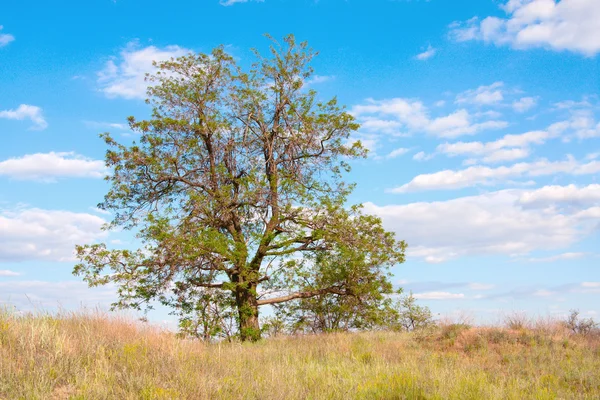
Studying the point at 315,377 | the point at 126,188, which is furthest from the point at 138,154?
the point at 315,377

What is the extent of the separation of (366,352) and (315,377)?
3.59 metres

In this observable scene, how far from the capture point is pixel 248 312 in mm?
18500

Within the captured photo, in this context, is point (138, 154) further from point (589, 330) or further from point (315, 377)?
point (589, 330)

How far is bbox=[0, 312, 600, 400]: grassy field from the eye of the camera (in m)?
7.80

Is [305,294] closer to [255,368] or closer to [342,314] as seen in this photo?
[342,314]

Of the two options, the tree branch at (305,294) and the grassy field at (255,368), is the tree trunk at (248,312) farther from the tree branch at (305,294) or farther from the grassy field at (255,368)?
the grassy field at (255,368)

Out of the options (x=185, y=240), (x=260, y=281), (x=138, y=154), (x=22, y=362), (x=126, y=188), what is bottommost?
(x=22, y=362)

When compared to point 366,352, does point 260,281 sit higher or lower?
higher

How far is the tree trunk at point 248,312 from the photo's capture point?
59.9 ft

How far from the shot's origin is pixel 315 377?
9633 mm

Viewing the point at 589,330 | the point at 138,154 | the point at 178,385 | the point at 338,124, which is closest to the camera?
the point at 178,385

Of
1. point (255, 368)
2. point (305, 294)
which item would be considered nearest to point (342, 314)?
point (305, 294)

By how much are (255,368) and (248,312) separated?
8.29 metres

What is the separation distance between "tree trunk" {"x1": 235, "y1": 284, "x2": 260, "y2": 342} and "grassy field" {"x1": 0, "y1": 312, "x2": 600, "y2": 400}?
4633 millimetres
